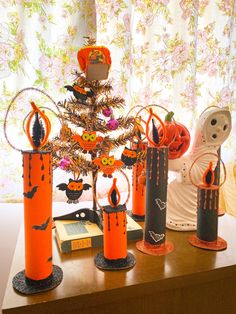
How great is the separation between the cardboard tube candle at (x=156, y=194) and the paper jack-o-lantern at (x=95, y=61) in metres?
0.21

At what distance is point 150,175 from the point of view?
725 mm

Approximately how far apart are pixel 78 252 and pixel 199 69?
3.29 ft

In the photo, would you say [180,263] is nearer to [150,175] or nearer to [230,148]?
[150,175]

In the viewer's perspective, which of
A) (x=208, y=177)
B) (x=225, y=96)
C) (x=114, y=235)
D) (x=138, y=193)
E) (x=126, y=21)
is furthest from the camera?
(x=225, y=96)

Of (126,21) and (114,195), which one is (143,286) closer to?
(114,195)

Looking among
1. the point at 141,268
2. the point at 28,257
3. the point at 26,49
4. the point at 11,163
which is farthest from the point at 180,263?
the point at 26,49

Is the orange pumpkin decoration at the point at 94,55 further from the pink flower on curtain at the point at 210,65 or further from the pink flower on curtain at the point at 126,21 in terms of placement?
the pink flower on curtain at the point at 210,65

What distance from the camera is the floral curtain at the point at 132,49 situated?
1.05 metres

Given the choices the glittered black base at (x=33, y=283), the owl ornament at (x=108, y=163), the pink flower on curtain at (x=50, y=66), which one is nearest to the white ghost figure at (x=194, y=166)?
the owl ornament at (x=108, y=163)

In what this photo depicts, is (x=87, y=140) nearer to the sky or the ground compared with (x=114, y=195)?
nearer to the sky

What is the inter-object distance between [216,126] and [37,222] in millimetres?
590

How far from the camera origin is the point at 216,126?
848mm

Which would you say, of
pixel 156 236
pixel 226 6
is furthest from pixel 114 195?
pixel 226 6

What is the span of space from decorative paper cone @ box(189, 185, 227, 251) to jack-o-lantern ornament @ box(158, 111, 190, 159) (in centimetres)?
15
